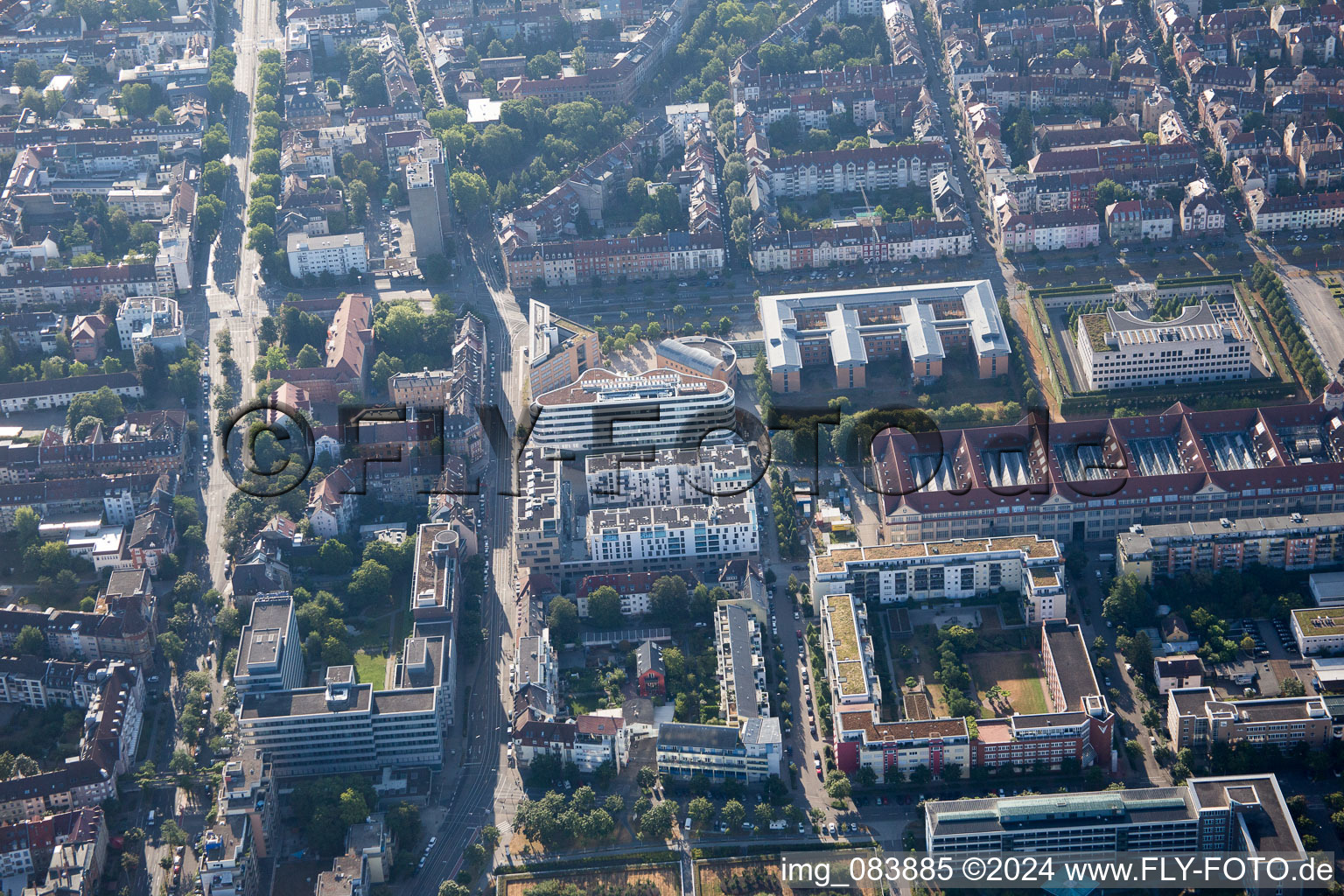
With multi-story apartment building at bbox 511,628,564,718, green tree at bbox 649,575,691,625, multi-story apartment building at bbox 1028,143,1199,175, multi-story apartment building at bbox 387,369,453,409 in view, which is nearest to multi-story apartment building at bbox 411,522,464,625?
multi-story apartment building at bbox 511,628,564,718

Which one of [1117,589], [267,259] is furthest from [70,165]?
[1117,589]

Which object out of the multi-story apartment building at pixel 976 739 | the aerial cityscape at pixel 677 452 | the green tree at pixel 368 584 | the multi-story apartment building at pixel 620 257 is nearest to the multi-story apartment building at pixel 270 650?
the aerial cityscape at pixel 677 452

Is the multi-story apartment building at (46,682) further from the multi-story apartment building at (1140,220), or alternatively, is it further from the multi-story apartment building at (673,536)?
the multi-story apartment building at (1140,220)

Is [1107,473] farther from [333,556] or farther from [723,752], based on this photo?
[333,556]

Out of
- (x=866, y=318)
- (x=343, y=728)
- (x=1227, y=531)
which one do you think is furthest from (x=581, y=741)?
(x=866, y=318)

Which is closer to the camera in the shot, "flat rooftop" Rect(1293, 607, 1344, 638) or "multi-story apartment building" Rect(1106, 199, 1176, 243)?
"flat rooftop" Rect(1293, 607, 1344, 638)

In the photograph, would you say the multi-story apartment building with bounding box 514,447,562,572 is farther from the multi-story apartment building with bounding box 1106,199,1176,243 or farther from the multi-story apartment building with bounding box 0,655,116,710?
the multi-story apartment building with bounding box 1106,199,1176,243
